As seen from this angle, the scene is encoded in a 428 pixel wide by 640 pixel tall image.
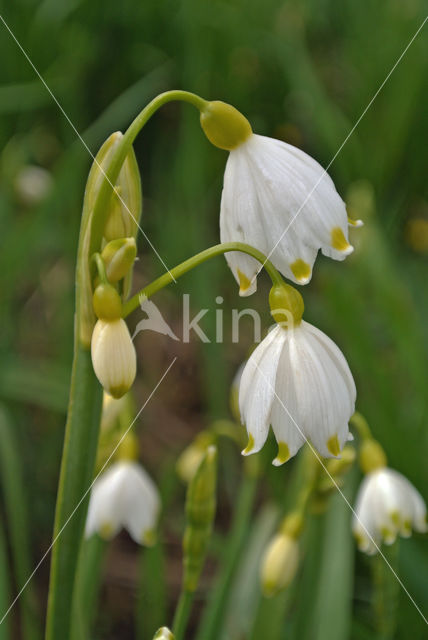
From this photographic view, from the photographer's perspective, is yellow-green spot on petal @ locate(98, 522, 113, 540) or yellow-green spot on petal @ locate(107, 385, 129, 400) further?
yellow-green spot on petal @ locate(98, 522, 113, 540)

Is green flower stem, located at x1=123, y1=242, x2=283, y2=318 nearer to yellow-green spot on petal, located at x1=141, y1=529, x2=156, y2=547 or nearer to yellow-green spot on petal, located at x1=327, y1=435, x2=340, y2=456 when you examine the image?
yellow-green spot on petal, located at x1=327, y1=435, x2=340, y2=456

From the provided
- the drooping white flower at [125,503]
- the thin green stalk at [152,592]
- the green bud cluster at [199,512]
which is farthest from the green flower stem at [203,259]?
the thin green stalk at [152,592]

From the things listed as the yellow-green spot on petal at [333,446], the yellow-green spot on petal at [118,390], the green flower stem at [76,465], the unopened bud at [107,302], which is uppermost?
the unopened bud at [107,302]

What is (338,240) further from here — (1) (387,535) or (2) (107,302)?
(1) (387,535)

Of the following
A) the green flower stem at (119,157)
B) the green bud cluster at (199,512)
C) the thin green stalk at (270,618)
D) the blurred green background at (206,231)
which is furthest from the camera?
the blurred green background at (206,231)

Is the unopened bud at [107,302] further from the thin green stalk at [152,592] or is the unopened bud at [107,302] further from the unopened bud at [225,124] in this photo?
the thin green stalk at [152,592]

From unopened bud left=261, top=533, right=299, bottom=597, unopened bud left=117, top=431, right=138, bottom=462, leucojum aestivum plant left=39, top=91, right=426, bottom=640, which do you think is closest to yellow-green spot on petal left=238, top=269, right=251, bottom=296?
leucojum aestivum plant left=39, top=91, right=426, bottom=640
